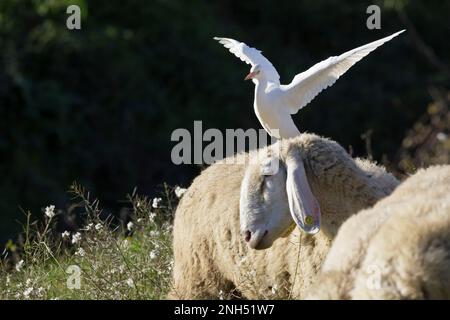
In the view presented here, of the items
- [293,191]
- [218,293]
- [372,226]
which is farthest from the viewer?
[218,293]

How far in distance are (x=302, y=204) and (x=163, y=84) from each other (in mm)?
12673

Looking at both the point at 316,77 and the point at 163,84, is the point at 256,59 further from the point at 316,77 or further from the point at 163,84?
the point at 163,84

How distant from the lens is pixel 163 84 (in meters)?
18.3

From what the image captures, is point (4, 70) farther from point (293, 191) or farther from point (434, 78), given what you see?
point (293, 191)

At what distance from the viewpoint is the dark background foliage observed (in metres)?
15.5

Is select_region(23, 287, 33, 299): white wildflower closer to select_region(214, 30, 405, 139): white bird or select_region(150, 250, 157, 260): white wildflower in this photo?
select_region(150, 250, 157, 260): white wildflower

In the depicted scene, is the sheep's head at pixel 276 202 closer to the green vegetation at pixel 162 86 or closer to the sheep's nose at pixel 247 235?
the sheep's nose at pixel 247 235

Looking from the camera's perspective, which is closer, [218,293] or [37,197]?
[218,293]

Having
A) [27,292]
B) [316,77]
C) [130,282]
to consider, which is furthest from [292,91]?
[27,292]

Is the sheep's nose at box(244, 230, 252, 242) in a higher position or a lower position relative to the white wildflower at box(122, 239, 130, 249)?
higher

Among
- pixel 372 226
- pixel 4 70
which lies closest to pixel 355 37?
pixel 4 70

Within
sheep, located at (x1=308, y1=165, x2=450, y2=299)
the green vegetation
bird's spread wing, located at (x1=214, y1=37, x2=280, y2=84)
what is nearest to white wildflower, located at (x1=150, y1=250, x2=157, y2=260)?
sheep, located at (x1=308, y1=165, x2=450, y2=299)

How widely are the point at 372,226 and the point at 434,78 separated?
1443 centimetres

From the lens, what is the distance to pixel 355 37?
20531mm
